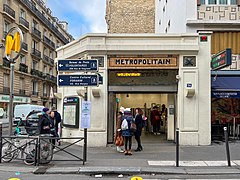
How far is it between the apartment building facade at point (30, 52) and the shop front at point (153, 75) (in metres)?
22.0

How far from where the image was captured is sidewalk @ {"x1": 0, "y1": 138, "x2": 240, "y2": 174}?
8235 mm

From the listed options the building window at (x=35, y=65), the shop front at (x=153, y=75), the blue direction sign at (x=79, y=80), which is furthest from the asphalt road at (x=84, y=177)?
the building window at (x=35, y=65)

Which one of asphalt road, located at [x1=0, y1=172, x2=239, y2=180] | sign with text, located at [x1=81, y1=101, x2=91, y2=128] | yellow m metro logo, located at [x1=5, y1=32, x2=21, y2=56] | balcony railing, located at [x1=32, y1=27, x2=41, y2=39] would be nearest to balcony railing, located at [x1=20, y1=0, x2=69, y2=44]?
balcony railing, located at [x1=32, y1=27, x2=41, y2=39]

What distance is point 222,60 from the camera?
12039 mm

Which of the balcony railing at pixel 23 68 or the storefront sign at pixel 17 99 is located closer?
the storefront sign at pixel 17 99

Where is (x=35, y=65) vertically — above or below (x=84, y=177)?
above

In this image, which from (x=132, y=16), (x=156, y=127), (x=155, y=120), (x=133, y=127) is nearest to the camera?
(x=133, y=127)

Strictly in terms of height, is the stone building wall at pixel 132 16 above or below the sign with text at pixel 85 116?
above

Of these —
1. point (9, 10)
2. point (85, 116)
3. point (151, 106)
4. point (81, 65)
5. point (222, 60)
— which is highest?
point (9, 10)

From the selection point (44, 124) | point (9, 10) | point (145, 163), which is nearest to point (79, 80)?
point (44, 124)

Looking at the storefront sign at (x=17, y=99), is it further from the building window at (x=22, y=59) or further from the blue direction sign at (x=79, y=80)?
the blue direction sign at (x=79, y=80)

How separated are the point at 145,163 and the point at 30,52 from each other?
1543 inches

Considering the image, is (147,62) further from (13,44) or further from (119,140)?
(13,44)

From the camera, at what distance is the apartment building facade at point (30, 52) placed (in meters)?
36.8
